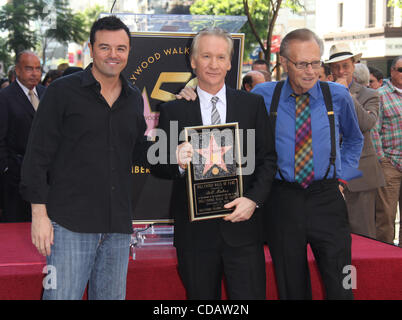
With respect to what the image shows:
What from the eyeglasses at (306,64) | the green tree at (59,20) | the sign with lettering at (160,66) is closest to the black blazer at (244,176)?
the eyeglasses at (306,64)

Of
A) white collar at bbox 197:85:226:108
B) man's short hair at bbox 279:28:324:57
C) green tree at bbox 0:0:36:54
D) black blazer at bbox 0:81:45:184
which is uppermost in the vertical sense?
green tree at bbox 0:0:36:54

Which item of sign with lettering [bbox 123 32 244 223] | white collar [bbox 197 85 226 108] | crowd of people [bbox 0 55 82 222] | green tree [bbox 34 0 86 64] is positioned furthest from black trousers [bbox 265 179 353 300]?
green tree [bbox 34 0 86 64]

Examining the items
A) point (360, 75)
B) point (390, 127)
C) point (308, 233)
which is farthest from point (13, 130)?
point (390, 127)

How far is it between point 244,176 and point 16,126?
324 cm

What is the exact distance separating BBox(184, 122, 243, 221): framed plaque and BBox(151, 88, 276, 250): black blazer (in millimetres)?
76

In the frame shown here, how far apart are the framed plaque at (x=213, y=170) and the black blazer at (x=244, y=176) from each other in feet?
0.25

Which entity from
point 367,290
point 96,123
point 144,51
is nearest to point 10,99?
point 144,51

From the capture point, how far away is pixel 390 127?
6156 mm

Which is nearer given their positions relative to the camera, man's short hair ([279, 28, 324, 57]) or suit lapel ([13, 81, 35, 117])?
man's short hair ([279, 28, 324, 57])

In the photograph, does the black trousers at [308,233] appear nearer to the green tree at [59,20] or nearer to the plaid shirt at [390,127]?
the plaid shirt at [390,127]

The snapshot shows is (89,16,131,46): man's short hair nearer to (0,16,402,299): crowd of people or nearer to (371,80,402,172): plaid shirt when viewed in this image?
(0,16,402,299): crowd of people

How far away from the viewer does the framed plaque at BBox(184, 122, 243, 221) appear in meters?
2.87

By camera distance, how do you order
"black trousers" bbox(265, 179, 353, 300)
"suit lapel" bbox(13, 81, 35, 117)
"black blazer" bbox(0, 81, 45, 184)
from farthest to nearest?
"suit lapel" bbox(13, 81, 35, 117), "black blazer" bbox(0, 81, 45, 184), "black trousers" bbox(265, 179, 353, 300)

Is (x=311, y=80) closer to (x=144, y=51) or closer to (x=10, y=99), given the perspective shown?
(x=144, y=51)
